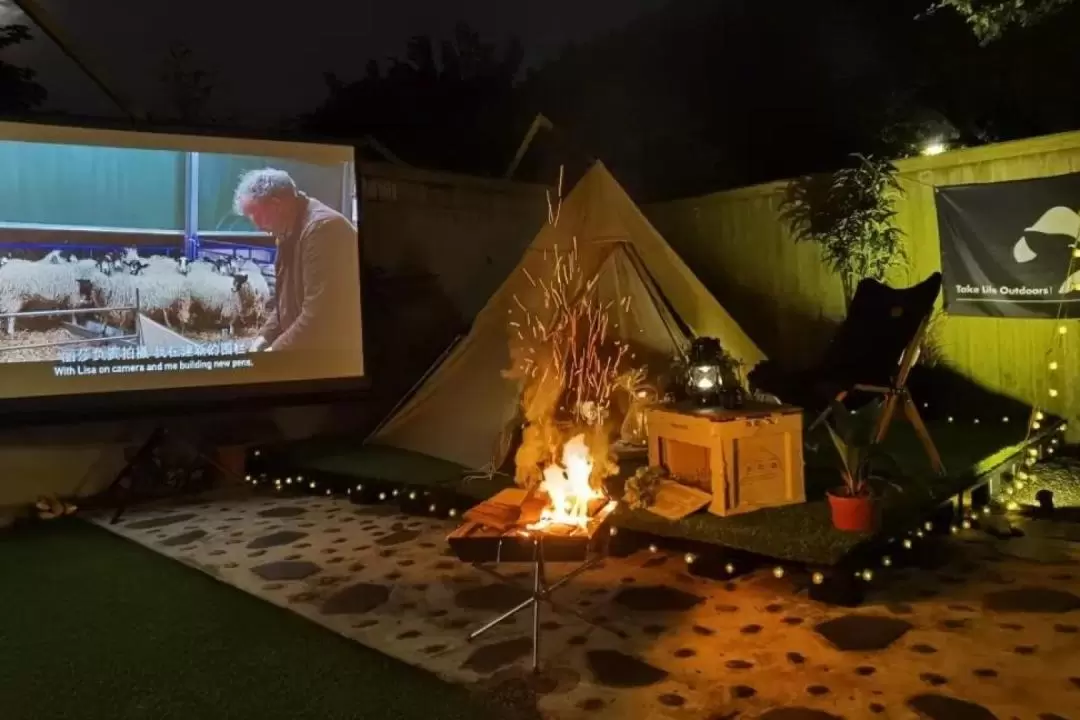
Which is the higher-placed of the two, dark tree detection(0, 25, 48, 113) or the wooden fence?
dark tree detection(0, 25, 48, 113)

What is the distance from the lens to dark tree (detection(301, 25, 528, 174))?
9.48m

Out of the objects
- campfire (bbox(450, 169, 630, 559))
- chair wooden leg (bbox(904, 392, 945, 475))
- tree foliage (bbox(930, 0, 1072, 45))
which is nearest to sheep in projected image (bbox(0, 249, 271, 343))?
campfire (bbox(450, 169, 630, 559))

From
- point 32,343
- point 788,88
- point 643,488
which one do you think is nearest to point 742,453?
point 643,488

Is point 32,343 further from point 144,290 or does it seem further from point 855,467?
point 855,467

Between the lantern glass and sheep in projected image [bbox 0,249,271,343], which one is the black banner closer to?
the lantern glass

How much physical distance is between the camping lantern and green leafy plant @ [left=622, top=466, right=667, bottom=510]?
350mm

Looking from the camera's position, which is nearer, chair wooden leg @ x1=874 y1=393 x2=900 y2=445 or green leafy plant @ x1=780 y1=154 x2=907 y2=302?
chair wooden leg @ x1=874 y1=393 x2=900 y2=445

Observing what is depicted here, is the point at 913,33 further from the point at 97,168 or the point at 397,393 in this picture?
the point at 97,168

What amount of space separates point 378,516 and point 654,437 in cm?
153

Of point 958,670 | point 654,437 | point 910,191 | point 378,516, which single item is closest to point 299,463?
point 378,516

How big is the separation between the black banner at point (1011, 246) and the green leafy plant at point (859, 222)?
282 millimetres

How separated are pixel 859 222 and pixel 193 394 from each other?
3.95 m

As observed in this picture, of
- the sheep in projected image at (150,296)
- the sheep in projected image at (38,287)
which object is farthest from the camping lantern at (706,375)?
the sheep in projected image at (38,287)

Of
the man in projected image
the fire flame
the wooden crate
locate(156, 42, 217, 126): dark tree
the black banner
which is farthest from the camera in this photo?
locate(156, 42, 217, 126): dark tree
